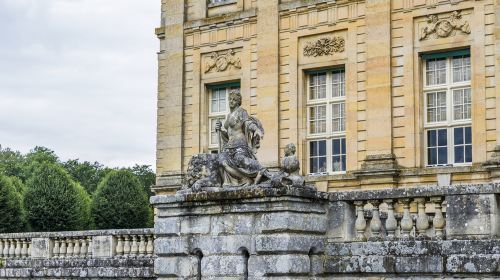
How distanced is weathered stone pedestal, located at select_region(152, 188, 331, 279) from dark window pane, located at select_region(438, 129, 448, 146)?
1114 centimetres

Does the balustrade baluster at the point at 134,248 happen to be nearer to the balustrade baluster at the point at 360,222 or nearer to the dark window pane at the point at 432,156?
the balustrade baluster at the point at 360,222

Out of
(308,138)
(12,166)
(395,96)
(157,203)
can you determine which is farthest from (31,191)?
(12,166)

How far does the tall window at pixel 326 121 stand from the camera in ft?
80.5

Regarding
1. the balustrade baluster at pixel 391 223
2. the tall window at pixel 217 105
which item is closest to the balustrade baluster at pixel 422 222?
the balustrade baluster at pixel 391 223

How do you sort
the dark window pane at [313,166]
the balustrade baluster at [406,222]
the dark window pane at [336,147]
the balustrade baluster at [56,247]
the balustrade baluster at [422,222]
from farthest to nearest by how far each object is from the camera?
the dark window pane at [313,166] → the dark window pane at [336,147] → the balustrade baluster at [56,247] → the balustrade baluster at [406,222] → the balustrade baluster at [422,222]

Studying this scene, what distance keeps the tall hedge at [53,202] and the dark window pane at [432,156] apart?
17.0 m

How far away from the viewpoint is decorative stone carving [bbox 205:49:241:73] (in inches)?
1046

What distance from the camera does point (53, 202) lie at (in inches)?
1396

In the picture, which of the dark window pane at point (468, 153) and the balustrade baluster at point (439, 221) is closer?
the balustrade baluster at point (439, 221)

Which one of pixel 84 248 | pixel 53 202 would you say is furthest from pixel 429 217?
pixel 53 202

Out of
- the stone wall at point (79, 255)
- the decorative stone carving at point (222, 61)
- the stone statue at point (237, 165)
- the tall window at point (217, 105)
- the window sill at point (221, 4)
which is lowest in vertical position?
the stone wall at point (79, 255)

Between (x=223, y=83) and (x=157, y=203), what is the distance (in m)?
14.1

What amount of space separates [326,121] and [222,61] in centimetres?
380

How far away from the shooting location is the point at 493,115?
21875 millimetres
